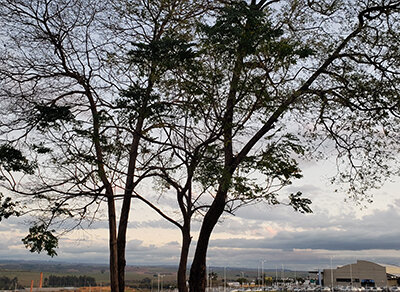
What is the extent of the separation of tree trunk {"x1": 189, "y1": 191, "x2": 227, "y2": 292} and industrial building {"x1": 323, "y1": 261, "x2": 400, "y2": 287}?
39.1m

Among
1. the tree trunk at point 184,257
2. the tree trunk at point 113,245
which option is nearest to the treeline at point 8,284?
the tree trunk at point 113,245

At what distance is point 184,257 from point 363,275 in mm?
41355

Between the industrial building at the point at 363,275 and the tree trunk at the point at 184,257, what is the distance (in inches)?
1527

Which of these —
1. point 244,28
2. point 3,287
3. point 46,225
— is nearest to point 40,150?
point 46,225

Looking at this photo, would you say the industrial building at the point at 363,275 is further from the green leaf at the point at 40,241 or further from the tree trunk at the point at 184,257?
the green leaf at the point at 40,241

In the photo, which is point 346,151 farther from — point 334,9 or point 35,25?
point 35,25

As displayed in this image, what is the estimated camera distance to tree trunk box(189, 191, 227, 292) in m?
8.23

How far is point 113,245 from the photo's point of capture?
29.1 feet

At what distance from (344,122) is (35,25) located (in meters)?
6.42

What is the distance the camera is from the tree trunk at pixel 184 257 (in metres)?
8.75

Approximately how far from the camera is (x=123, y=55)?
9000 mm

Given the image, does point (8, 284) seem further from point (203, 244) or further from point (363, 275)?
point (363, 275)

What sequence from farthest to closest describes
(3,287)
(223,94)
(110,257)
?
(3,287), (110,257), (223,94)

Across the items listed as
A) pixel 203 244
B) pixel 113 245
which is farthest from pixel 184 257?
pixel 113 245
